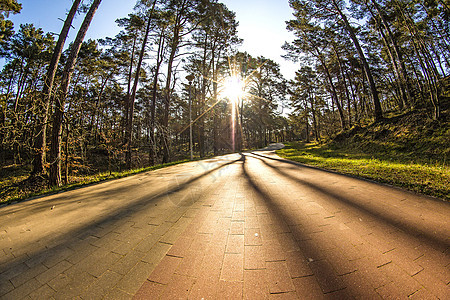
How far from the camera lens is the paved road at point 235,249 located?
57.2 inches

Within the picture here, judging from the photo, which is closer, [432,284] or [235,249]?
[432,284]

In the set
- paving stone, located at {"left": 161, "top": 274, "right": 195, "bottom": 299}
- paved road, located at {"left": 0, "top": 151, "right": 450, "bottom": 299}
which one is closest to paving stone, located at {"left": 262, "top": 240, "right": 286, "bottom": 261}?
paved road, located at {"left": 0, "top": 151, "right": 450, "bottom": 299}

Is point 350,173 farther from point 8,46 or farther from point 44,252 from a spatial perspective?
point 8,46

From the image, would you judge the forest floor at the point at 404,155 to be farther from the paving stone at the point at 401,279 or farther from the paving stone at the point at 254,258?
the paving stone at the point at 254,258

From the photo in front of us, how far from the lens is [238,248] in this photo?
2018mm

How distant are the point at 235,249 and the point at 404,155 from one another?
10506 mm

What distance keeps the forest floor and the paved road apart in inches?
48.0

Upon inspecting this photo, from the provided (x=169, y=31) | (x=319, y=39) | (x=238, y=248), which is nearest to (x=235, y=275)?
(x=238, y=248)

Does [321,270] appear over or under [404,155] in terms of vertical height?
under

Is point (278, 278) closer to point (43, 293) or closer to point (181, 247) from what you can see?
point (181, 247)

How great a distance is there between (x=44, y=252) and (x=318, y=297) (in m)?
3.24

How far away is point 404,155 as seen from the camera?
7.91 metres

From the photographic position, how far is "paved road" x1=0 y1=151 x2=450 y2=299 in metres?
1.45

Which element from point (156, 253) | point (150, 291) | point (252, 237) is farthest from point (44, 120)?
point (252, 237)
